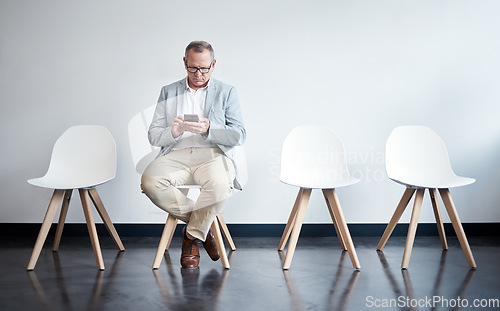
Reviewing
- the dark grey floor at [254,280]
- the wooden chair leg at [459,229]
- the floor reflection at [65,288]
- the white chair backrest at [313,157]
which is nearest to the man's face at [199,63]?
the white chair backrest at [313,157]

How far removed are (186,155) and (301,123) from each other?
1.10m

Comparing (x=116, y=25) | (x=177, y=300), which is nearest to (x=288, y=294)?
(x=177, y=300)

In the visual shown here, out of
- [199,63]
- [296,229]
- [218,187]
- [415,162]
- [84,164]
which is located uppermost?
[199,63]

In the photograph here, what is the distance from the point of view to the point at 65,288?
2.36 m

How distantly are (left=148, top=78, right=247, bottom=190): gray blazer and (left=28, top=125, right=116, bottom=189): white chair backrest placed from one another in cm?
47

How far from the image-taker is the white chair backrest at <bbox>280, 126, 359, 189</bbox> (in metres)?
3.04

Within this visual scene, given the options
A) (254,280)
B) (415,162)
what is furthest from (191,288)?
(415,162)

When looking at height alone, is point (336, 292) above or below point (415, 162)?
below

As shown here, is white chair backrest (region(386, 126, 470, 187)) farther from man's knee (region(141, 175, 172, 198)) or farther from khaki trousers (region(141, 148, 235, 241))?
man's knee (region(141, 175, 172, 198))

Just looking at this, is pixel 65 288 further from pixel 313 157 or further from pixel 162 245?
pixel 313 157

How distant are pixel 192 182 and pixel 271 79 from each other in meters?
1.14

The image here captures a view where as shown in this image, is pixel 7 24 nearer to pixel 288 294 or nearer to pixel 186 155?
pixel 186 155

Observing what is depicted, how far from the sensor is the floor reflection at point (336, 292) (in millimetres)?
2107

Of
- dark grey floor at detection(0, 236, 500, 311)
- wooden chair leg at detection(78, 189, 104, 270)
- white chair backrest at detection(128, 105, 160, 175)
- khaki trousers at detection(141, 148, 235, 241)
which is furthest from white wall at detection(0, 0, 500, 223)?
khaki trousers at detection(141, 148, 235, 241)
